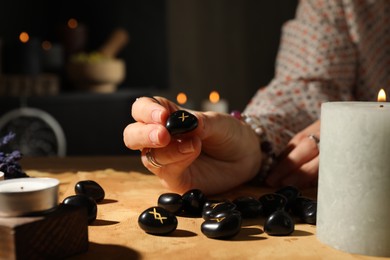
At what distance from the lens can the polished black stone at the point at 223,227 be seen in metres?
0.54

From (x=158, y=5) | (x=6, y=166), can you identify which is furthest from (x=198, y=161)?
(x=158, y=5)

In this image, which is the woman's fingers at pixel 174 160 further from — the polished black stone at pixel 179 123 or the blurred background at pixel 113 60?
the blurred background at pixel 113 60

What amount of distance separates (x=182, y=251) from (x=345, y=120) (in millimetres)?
202

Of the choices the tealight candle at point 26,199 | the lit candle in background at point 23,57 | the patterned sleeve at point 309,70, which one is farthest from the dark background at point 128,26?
the tealight candle at point 26,199

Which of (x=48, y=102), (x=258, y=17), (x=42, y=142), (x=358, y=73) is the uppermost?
(x=258, y=17)

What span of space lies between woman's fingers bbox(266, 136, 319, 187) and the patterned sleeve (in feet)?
0.37

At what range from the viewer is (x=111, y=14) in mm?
2977

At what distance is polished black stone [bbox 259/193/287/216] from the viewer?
2.11ft

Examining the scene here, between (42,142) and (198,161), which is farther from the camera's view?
(42,142)

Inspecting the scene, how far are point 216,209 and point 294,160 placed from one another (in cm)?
31

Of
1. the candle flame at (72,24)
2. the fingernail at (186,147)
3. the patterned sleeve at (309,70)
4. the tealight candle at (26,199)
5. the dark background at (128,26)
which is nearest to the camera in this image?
the tealight candle at (26,199)

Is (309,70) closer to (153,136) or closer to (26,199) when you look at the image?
(153,136)

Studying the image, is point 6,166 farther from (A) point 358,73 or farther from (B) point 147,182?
(A) point 358,73

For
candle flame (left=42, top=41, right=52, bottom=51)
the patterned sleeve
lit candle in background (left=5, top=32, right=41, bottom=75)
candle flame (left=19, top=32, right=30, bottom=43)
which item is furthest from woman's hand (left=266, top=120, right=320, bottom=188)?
candle flame (left=42, top=41, right=52, bottom=51)
